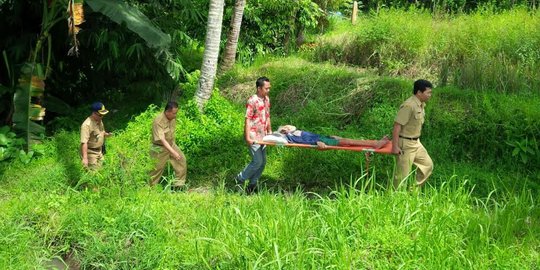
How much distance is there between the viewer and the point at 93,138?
23.2 ft

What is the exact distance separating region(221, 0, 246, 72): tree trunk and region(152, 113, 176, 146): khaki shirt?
385cm

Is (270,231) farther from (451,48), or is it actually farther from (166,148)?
(451,48)

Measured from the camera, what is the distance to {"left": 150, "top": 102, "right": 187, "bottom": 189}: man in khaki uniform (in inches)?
272

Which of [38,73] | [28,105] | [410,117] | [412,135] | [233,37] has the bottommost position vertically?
[28,105]

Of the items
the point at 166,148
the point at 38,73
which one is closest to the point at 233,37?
the point at 38,73

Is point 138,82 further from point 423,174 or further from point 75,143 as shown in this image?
point 423,174

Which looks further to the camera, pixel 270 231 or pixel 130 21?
pixel 130 21

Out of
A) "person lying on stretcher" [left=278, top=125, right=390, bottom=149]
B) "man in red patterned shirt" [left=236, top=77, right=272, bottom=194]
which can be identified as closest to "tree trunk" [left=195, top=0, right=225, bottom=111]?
"person lying on stretcher" [left=278, top=125, right=390, bottom=149]

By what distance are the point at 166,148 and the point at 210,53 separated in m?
2.51

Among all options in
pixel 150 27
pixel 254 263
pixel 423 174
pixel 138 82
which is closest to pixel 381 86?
pixel 423 174

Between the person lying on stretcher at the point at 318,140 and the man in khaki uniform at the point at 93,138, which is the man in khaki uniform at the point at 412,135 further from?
the man in khaki uniform at the point at 93,138

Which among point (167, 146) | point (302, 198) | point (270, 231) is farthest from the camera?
point (167, 146)

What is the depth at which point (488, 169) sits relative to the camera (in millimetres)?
7656

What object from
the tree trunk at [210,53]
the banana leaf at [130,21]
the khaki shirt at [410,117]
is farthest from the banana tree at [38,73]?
the khaki shirt at [410,117]
